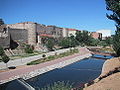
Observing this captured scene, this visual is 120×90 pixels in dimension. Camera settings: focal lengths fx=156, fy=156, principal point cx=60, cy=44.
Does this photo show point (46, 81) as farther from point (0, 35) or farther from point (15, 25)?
point (15, 25)

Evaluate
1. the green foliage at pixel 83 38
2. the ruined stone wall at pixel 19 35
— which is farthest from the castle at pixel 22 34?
the green foliage at pixel 83 38

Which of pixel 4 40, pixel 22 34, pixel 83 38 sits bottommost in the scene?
pixel 4 40

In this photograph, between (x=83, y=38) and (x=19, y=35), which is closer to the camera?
(x=19, y=35)

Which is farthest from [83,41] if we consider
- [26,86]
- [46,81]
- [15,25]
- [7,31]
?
[26,86]

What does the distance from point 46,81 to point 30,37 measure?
39969 millimetres

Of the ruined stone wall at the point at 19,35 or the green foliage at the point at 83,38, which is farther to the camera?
the green foliage at the point at 83,38

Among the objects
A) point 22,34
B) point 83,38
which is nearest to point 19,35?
point 22,34

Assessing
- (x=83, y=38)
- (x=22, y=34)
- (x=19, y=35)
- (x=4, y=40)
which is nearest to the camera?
(x=4, y=40)

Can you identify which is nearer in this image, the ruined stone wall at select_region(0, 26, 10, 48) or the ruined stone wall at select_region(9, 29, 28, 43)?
the ruined stone wall at select_region(0, 26, 10, 48)

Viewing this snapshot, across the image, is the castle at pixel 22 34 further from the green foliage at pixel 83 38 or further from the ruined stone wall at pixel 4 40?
the green foliage at pixel 83 38

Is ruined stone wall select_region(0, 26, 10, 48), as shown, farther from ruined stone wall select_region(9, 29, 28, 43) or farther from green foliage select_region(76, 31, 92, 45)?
green foliage select_region(76, 31, 92, 45)

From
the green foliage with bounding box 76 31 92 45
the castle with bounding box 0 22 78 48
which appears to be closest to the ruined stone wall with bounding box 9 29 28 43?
the castle with bounding box 0 22 78 48

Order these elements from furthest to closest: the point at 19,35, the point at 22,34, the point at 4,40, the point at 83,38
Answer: the point at 83,38 < the point at 22,34 < the point at 19,35 < the point at 4,40

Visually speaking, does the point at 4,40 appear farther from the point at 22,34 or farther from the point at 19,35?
the point at 22,34
